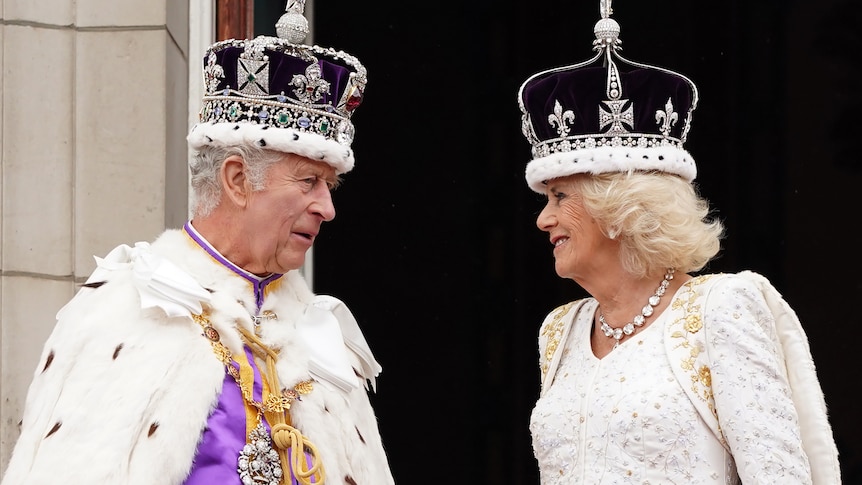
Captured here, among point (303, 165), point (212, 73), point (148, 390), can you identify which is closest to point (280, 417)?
point (148, 390)

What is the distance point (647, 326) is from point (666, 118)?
0.62m

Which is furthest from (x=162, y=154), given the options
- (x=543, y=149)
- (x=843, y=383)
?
(x=843, y=383)

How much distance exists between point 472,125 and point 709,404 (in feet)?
9.90

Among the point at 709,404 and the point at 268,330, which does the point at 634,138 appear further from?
the point at 268,330

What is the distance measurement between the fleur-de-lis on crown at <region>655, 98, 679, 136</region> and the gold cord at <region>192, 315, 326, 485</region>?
4.27 feet

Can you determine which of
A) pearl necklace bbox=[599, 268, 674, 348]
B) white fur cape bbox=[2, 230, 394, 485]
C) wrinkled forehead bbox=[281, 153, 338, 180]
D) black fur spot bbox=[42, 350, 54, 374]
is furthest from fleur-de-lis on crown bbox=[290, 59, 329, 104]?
pearl necklace bbox=[599, 268, 674, 348]

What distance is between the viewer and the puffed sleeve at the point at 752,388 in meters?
3.24

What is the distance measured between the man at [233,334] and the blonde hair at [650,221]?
74 cm

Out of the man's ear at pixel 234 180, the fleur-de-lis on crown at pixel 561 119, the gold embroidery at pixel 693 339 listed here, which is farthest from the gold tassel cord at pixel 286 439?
the fleur-de-lis on crown at pixel 561 119

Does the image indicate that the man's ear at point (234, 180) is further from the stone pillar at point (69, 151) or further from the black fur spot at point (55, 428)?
the stone pillar at point (69, 151)

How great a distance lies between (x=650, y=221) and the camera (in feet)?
11.8

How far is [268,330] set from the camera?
3.47 metres

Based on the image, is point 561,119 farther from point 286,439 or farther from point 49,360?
point 49,360

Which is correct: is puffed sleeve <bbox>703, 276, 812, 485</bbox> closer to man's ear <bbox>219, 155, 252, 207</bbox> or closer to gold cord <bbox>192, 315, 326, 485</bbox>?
gold cord <bbox>192, 315, 326, 485</bbox>
